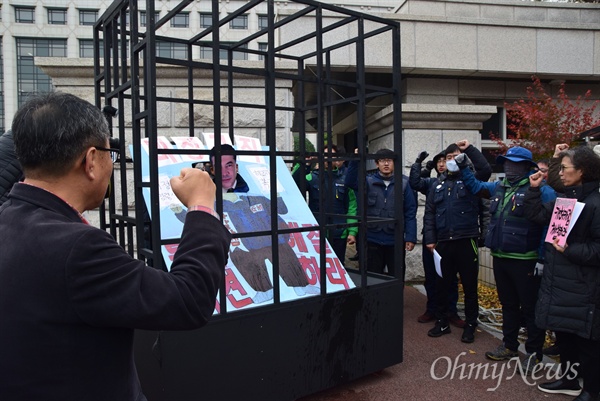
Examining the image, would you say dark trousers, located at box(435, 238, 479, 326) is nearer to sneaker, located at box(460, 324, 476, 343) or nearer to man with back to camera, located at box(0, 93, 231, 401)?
sneaker, located at box(460, 324, 476, 343)

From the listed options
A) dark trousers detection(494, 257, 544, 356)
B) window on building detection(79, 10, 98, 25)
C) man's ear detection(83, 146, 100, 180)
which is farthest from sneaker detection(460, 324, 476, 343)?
window on building detection(79, 10, 98, 25)

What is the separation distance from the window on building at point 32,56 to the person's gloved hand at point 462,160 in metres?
41.4

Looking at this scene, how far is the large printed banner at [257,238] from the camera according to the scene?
10.9ft

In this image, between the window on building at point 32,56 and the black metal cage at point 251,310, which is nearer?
the black metal cage at point 251,310

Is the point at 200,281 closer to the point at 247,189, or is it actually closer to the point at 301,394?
the point at 301,394

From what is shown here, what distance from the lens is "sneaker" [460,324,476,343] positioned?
4680 millimetres

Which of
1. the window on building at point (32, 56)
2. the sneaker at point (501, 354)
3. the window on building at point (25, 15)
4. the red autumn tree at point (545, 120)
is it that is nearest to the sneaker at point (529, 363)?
the sneaker at point (501, 354)

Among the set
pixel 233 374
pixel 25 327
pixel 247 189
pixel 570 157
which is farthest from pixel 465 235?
pixel 25 327

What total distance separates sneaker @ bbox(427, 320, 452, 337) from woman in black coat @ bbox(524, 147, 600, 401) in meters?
1.26

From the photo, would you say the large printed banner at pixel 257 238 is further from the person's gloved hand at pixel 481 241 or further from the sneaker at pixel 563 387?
the person's gloved hand at pixel 481 241

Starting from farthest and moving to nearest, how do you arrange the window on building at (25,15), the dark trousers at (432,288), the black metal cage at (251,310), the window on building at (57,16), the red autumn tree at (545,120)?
the window on building at (57,16), the window on building at (25,15), the red autumn tree at (545,120), the dark trousers at (432,288), the black metal cage at (251,310)

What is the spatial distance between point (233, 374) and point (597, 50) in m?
8.22

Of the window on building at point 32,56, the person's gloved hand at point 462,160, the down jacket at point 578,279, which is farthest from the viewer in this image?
the window on building at point 32,56

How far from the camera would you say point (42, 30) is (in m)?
39.8
